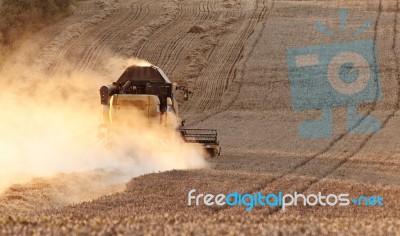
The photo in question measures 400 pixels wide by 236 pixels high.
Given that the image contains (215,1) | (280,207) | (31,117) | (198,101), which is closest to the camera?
(280,207)

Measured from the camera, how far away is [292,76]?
44125 millimetres

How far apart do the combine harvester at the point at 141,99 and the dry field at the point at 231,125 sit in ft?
6.40

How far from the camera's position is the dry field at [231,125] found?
10.7m

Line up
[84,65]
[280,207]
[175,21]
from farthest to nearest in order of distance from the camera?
1. [175,21]
2. [84,65]
3. [280,207]

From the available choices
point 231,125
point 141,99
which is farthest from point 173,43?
point 141,99

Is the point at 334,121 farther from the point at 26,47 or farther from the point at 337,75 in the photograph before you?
the point at 26,47

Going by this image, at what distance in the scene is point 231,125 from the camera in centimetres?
3566

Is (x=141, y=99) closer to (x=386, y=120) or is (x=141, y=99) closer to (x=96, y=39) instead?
(x=386, y=120)

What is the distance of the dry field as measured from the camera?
1070 cm

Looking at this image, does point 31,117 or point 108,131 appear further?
point 31,117

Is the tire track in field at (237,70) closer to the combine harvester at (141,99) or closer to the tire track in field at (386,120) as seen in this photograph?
the tire track in field at (386,120)

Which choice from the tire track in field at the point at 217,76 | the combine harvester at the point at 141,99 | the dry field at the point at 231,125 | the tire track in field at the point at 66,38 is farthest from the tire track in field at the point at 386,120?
the tire track in field at the point at 66,38

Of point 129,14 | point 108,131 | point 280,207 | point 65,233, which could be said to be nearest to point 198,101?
point 129,14

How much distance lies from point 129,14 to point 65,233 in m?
47.2
